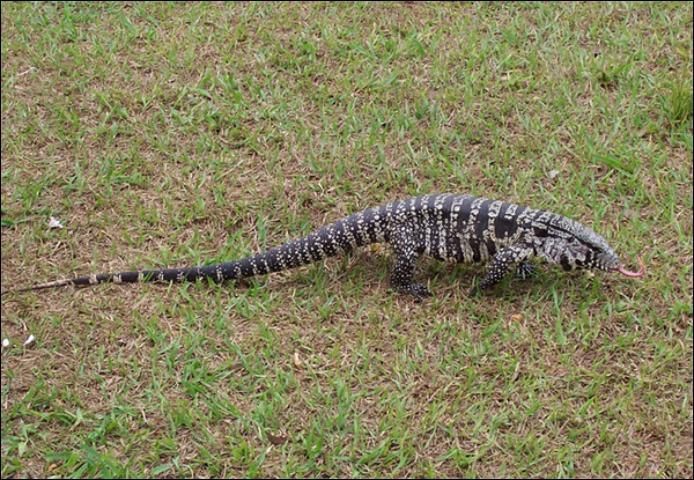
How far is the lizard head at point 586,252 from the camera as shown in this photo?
20.5 ft

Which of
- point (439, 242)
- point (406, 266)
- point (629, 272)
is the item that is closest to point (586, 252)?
point (629, 272)

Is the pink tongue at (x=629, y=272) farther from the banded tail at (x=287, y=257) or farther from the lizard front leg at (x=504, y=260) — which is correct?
the banded tail at (x=287, y=257)

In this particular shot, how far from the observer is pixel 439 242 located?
6.54 meters

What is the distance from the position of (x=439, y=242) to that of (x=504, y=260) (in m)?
0.51

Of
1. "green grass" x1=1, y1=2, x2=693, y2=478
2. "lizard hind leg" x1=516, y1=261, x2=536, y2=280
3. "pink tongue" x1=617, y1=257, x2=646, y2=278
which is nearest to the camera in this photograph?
"green grass" x1=1, y1=2, x2=693, y2=478

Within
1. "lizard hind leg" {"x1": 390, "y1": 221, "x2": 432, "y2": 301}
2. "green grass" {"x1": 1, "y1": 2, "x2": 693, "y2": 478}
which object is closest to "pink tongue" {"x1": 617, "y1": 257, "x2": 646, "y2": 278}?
"green grass" {"x1": 1, "y1": 2, "x2": 693, "y2": 478}

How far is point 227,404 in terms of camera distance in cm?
575

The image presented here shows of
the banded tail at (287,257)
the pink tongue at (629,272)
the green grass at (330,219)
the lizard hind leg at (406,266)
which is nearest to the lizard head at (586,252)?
the pink tongue at (629,272)

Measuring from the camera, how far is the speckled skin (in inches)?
250

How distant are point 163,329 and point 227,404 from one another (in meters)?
0.90

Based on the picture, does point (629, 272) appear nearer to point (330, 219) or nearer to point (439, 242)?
point (439, 242)

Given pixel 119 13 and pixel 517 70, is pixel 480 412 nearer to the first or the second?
pixel 517 70

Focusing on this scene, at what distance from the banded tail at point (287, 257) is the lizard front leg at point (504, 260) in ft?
2.82

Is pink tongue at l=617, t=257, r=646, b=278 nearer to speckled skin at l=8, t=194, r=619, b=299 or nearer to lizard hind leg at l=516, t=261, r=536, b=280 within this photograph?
speckled skin at l=8, t=194, r=619, b=299
